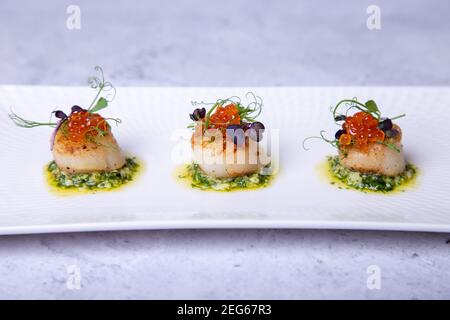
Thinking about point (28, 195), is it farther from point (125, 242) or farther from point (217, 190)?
point (217, 190)

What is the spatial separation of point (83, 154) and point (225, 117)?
1071mm

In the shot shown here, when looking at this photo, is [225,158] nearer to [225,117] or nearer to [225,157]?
[225,157]

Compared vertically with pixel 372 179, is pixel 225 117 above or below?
above

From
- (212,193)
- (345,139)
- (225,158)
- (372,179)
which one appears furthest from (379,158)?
(212,193)

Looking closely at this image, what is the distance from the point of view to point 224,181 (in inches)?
194

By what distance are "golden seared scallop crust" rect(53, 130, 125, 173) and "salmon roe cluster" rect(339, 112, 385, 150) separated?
69.5 inches

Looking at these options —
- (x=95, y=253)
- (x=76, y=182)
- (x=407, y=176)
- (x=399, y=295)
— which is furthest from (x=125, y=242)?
(x=407, y=176)

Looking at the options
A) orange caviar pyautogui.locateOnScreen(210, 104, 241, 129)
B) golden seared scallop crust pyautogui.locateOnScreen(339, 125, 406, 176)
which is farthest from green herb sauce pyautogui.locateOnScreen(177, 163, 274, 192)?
golden seared scallop crust pyautogui.locateOnScreen(339, 125, 406, 176)

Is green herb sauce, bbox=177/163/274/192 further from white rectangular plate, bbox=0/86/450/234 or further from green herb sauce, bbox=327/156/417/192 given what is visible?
green herb sauce, bbox=327/156/417/192

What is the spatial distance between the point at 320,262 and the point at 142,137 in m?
2.08

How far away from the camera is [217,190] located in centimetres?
482

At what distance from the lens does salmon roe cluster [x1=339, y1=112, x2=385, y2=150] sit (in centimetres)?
491

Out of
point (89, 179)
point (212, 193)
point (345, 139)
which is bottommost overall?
point (212, 193)

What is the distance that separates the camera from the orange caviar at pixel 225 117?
5.00m
